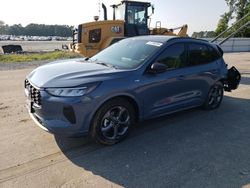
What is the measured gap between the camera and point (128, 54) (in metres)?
5.09

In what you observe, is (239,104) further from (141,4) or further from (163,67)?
(141,4)

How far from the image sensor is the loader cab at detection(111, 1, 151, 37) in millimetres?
13078

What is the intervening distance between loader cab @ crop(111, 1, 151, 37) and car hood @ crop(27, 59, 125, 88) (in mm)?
8658

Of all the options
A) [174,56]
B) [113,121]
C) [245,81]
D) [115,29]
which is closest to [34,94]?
[113,121]

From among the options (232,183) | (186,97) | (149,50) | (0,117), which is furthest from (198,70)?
(0,117)

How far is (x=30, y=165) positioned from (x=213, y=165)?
8.10ft

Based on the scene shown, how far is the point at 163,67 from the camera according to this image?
183 inches

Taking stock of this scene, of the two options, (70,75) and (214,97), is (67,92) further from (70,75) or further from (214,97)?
(214,97)

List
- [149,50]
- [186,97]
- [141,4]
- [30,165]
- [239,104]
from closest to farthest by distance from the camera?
1. [30,165]
2. [149,50]
3. [186,97]
4. [239,104]
5. [141,4]

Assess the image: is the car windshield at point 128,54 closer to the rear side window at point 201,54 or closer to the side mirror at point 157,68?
the side mirror at point 157,68

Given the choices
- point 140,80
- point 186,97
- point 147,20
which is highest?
point 147,20

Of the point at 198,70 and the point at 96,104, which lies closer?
the point at 96,104

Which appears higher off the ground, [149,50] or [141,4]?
[141,4]

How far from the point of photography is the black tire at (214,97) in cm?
625
